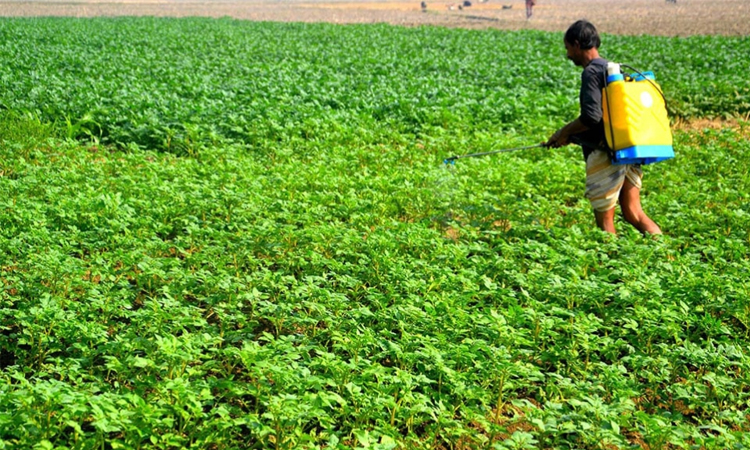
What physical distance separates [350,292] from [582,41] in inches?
107

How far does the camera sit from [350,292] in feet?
17.6

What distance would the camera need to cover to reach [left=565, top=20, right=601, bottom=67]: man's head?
5.95 meters

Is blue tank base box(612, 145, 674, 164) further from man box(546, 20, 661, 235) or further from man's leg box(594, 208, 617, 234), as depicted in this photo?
man's leg box(594, 208, 617, 234)

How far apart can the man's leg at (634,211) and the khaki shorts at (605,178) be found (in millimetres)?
57

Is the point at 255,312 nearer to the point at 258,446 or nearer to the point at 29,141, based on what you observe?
the point at 258,446

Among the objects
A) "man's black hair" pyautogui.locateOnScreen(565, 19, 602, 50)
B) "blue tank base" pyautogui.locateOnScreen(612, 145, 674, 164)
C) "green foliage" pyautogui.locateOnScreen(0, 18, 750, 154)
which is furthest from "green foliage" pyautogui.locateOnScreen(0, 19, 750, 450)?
"man's black hair" pyautogui.locateOnScreen(565, 19, 602, 50)

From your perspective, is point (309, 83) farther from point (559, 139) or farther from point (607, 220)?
point (607, 220)

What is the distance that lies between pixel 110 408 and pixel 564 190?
616 cm

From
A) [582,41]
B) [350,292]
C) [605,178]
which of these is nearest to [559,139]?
[605,178]

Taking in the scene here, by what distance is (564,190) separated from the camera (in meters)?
8.42

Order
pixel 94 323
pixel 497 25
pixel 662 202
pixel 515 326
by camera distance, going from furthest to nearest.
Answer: pixel 497 25 → pixel 662 202 → pixel 515 326 → pixel 94 323

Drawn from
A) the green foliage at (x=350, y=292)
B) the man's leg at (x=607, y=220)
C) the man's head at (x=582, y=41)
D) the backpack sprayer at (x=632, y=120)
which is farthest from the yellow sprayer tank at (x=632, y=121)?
the green foliage at (x=350, y=292)

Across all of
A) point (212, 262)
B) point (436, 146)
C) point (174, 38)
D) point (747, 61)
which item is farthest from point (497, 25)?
point (212, 262)

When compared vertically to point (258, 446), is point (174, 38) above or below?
above
